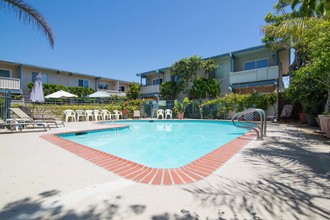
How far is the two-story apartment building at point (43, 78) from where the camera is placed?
2020 centimetres

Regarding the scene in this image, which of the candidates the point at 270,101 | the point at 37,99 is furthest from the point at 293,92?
the point at 37,99

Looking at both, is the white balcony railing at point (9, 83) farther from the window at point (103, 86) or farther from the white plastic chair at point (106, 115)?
the window at point (103, 86)

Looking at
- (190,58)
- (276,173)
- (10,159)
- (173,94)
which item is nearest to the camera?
(276,173)

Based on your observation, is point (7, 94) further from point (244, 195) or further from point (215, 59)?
point (215, 59)

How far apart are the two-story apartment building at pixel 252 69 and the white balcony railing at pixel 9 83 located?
2194cm

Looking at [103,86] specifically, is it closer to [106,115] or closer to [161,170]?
[106,115]

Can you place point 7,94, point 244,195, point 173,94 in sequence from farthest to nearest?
point 173,94 < point 7,94 < point 244,195

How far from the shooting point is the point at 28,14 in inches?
220

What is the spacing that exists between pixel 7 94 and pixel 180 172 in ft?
38.2

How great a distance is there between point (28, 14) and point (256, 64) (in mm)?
19732

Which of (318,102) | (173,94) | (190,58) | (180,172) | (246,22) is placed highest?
(246,22)

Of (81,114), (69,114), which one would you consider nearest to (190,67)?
(81,114)

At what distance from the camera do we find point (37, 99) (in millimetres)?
12242

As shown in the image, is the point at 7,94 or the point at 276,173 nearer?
the point at 276,173
